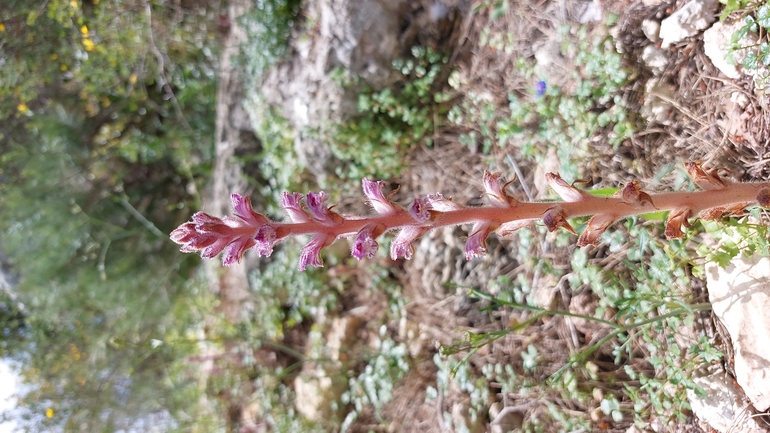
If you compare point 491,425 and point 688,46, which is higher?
point 688,46

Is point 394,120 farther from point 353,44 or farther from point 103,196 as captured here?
point 103,196

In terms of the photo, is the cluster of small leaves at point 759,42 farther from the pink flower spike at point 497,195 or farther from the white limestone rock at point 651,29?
the pink flower spike at point 497,195

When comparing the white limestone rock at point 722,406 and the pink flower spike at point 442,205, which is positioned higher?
the pink flower spike at point 442,205

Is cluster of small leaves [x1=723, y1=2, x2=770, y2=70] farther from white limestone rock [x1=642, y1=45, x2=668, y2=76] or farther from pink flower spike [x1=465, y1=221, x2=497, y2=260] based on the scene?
pink flower spike [x1=465, y1=221, x2=497, y2=260]

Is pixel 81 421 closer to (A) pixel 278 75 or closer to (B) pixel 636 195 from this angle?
(A) pixel 278 75

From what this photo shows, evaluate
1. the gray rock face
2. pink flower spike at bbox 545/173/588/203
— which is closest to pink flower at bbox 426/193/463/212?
pink flower spike at bbox 545/173/588/203

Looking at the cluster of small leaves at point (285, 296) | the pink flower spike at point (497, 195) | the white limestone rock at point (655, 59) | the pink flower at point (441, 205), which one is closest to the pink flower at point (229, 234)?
the pink flower at point (441, 205)

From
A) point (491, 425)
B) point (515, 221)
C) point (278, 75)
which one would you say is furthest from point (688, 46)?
point (278, 75)
